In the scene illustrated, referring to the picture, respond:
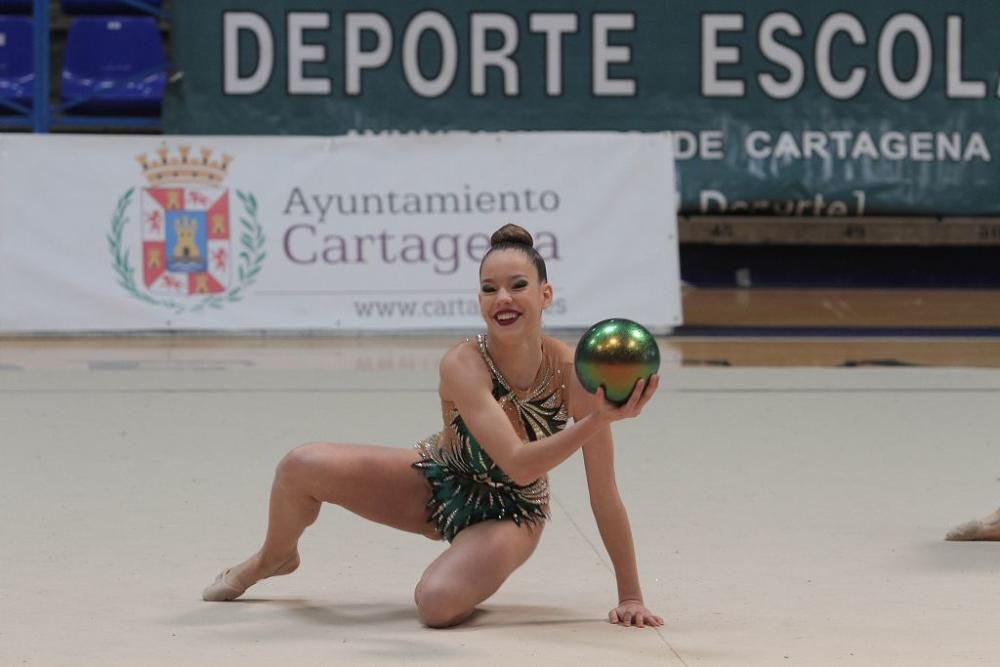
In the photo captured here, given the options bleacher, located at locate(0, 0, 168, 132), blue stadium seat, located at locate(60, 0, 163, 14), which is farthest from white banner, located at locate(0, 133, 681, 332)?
blue stadium seat, located at locate(60, 0, 163, 14)

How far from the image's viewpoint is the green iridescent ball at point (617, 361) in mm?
3084

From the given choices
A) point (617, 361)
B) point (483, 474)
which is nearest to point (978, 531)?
point (483, 474)

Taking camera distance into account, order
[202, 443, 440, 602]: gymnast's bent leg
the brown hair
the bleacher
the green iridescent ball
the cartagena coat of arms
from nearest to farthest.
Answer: the green iridescent ball, the brown hair, [202, 443, 440, 602]: gymnast's bent leg, the cartagena coat of arms, the bleacher

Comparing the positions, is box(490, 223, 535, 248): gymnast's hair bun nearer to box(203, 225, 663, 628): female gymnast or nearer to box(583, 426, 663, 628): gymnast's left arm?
box(203, 225, 663, 628): female gymnast

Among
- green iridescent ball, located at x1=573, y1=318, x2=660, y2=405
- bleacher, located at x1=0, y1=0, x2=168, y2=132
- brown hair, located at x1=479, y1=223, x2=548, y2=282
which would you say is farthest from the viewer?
bleacher, located at x1=0, y1=0, x2=168, y2=132

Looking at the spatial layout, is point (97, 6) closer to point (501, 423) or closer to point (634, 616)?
point (501, 423)

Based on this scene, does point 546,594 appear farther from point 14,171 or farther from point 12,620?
point 14,171

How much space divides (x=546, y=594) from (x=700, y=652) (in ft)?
2.09

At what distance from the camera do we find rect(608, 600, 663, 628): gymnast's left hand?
344 centimetres

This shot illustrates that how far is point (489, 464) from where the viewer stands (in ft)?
12.0

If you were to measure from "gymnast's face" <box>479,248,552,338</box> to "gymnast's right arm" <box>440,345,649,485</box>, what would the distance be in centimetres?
11

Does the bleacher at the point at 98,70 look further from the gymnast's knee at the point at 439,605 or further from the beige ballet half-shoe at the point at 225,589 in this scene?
the gymnast's knee at the point at 439,605

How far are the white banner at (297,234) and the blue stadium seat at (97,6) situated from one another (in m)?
3.22

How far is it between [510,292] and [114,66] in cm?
950
